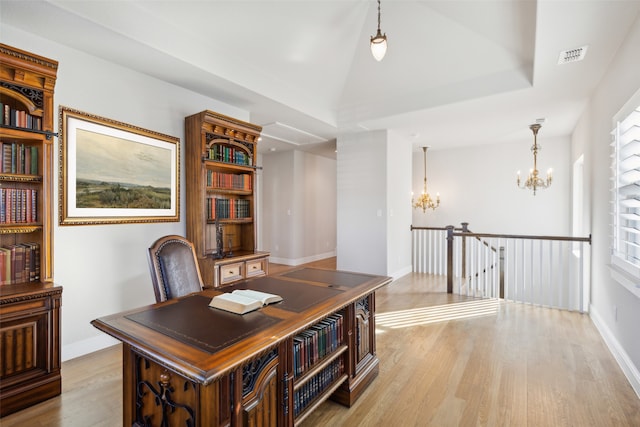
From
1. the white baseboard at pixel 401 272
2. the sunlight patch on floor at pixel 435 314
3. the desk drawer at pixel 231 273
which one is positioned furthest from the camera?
the white baseboard at pixel 401 272

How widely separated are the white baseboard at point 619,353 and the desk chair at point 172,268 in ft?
10.4

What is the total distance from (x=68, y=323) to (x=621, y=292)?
15.0 ft

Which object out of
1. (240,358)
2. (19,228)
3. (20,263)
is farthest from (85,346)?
(240,358)

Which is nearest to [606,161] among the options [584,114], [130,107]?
[584,114]

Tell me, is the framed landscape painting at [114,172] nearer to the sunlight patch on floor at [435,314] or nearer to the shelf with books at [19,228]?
the shelf with books at [19,228]

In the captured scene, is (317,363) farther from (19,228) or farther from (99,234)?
(99,234)

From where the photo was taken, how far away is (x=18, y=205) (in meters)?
2.12

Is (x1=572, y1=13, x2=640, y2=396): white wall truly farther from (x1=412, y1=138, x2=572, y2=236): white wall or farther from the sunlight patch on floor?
(x1=412, y1=138, x2=572, y2=236): white wall

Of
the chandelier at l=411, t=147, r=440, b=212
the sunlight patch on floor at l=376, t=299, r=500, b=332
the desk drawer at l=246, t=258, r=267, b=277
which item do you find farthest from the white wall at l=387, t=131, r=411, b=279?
the desk drawer at l=246, t=258, r=267, b=277

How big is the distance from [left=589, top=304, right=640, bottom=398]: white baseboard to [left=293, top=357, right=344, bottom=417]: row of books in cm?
207

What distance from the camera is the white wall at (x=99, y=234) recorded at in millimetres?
2521

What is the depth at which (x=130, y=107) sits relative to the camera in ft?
9.64

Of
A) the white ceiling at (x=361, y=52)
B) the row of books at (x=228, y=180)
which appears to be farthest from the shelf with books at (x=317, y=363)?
the white ceiling at (x=361, y=52)

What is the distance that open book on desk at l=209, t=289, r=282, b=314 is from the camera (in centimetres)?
155
